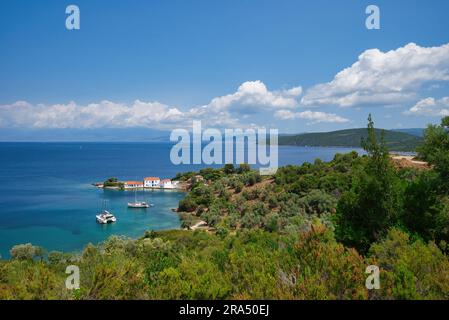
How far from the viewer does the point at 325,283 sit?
689cm

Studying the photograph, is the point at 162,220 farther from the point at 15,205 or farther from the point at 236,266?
the point at 236,266

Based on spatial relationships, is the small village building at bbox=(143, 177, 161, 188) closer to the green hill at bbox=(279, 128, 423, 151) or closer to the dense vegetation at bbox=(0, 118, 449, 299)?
the dense vegetation at bbox=(0, 118, 449, 299)

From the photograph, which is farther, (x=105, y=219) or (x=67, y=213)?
(x=67, y=213)

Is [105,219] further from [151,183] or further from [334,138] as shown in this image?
[334,138]

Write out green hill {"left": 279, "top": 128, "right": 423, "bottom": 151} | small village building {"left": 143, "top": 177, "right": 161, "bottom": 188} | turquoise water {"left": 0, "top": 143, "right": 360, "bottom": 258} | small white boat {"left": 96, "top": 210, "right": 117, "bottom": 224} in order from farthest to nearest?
green hill {"left": 279, "top": 128, "right": 423, "bottom": 151} < small village building {"left": 143, "top": 177, "right": 161, "bottom": 188} < small white boat {"left": 96, "top": 210, "right": 117, "bottom": 224} < turquoise water {"left": 0, "top": 143, "right": 360, "bottom": 258}

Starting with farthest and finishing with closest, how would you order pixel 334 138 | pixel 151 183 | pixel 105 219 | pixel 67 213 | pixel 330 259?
pixel 334 138
pixel 151 183
pixel 67 213
pixel 105 219
pixel 330 259

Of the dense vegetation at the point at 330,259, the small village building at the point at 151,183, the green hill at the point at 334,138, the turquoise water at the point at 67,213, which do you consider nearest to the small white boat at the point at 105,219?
the turquoise water at the point at 67,213

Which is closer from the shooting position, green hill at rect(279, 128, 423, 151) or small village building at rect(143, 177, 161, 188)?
small village building at rect(143, 177, 161, 188)

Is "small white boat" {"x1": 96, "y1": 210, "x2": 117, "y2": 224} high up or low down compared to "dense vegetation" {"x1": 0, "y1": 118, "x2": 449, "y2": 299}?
down

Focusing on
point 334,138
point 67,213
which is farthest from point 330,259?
point 334,138

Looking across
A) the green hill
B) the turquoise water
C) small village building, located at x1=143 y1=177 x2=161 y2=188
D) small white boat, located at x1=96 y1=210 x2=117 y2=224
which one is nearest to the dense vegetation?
the turquoise water
